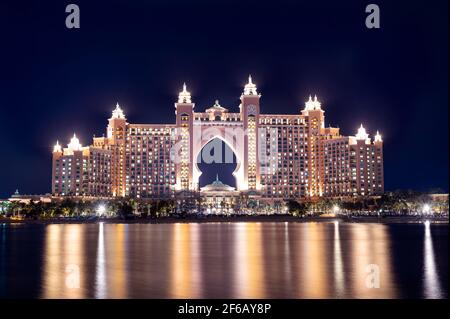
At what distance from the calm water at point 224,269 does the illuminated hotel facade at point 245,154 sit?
91631mm

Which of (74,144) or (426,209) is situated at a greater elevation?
(74,144)

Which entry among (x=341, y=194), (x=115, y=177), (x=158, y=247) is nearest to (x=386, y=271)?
(x=158, y=247)

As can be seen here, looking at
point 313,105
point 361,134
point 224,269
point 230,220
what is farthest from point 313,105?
point 224,269

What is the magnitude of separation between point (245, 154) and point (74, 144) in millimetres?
41189

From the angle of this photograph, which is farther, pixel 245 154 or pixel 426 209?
pixel 245 154

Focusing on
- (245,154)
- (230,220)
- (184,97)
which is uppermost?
(184,97)

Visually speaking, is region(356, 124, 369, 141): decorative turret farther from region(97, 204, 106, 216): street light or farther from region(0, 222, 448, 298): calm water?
region(0, 222, 448, 298): calm water

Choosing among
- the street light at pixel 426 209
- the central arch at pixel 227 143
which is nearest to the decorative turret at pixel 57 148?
the central arch at pixel 227 143

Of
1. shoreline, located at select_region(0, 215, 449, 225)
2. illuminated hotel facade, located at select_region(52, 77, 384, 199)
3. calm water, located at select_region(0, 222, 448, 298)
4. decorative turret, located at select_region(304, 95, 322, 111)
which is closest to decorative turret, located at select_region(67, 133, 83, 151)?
illuminated hotel facade, located at select_region(52, 77, 384, 199)

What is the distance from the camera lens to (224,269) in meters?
35.7

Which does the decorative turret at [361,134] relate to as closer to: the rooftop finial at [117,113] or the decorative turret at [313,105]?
the decorative turret at [313,105]

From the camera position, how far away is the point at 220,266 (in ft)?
122

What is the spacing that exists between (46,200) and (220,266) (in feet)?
357

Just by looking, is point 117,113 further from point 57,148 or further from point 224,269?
point 224,269
